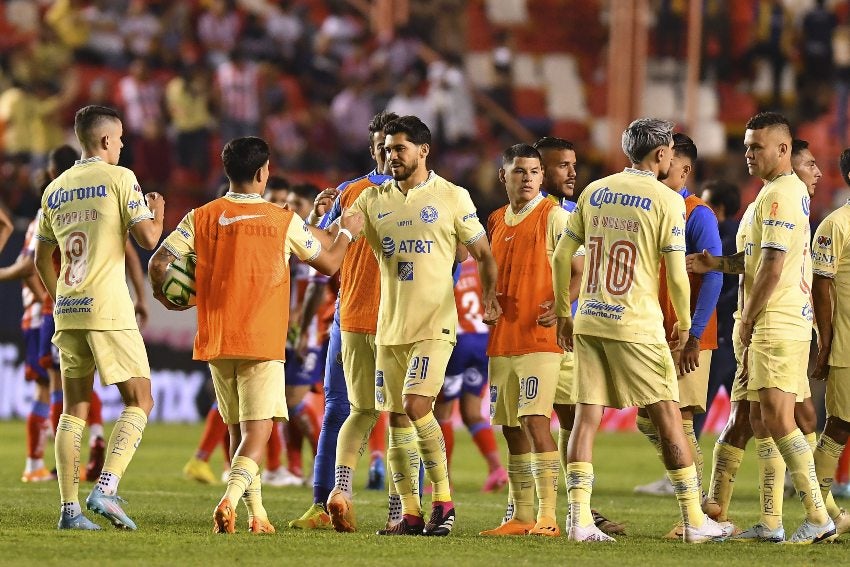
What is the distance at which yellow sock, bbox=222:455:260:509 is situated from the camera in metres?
8.38

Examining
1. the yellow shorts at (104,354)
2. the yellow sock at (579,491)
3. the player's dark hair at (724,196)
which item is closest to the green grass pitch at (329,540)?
the yellow sock at (579,491)

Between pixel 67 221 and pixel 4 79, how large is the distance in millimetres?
13517

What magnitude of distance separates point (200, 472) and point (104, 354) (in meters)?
4.12

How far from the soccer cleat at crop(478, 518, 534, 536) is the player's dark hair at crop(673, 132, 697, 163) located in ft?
7.68

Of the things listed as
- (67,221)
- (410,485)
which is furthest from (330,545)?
(67,221)

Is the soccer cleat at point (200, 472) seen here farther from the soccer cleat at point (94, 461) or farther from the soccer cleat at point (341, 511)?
the soccer cleat at point (341, 511)

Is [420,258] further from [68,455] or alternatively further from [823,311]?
[823,311]

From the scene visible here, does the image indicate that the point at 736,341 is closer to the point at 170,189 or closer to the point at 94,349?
the point at 94,349

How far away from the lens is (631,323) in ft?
27.0

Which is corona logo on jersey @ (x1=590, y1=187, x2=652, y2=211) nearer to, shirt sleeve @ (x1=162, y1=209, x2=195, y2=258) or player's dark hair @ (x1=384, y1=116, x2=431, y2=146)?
player's dark hair @ (x1=384, y1=116, x2=431, y2=146)

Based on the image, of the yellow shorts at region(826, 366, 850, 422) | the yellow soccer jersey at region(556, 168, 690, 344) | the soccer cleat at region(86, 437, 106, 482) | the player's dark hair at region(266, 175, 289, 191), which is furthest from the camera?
the player's dark hair at region(266, 175, 289, 191)

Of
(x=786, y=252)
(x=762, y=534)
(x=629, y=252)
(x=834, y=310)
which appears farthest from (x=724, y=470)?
(x=629, y=252)

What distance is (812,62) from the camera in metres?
26.2

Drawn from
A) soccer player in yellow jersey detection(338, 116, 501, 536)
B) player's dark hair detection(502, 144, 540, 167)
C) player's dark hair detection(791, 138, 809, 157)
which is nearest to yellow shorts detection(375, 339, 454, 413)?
soccer player in yellow jersey detection(338, 116, 501, 536)
